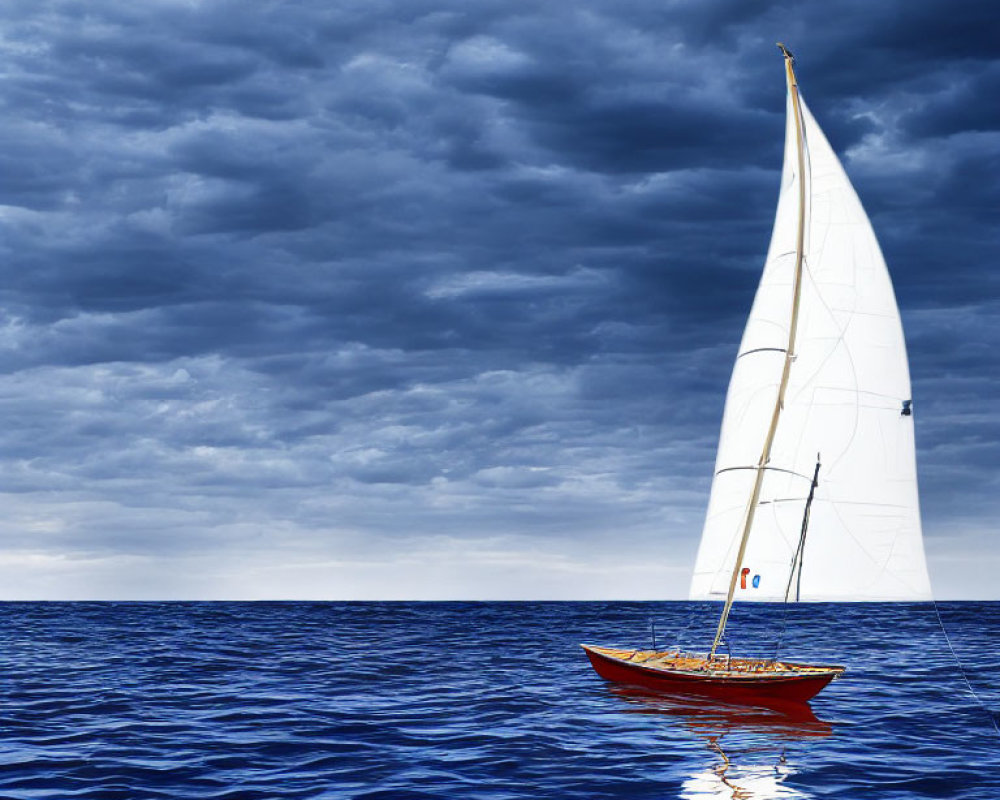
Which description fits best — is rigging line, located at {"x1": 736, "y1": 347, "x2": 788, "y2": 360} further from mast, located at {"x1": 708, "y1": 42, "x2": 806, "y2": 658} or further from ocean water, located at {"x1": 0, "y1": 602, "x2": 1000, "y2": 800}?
ocean water, located at {"x1": 0, "y1": 602, "x2": 1000, "y2": 800}

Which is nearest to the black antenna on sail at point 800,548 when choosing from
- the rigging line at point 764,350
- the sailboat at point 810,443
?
the sailboat at point 810,443

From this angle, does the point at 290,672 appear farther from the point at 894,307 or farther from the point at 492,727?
the point at 894,307

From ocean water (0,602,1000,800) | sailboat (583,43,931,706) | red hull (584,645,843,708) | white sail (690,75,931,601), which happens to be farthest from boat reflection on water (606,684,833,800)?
white sail (690,75,931,601)

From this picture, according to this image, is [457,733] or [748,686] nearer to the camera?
[457,733]

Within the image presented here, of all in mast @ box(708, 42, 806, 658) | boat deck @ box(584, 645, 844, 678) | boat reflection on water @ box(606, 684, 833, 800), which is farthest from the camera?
mast @ box(708, 42, 806, 658)

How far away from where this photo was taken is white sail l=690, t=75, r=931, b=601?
27.4 m

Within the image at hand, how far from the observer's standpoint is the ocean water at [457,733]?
67.1 ft

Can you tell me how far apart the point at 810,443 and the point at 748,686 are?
20.8 ft

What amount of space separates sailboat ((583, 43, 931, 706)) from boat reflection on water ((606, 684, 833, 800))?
1.63 ft

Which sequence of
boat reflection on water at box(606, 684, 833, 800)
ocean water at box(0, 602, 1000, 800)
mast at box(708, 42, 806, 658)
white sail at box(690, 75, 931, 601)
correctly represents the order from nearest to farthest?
boat reflection on water at box(606, 684, 833, 800) → ocean water at box(0, 602, 1000, 800) → white sail at box(690, 75, 931, 601) → mast at box(708, 42, 806, 658)

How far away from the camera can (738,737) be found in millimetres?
25047

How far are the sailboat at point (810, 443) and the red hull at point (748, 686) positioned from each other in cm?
4

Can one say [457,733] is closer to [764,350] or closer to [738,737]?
[738,737]

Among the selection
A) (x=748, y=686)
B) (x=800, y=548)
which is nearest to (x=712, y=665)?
(x=748, y=686)
